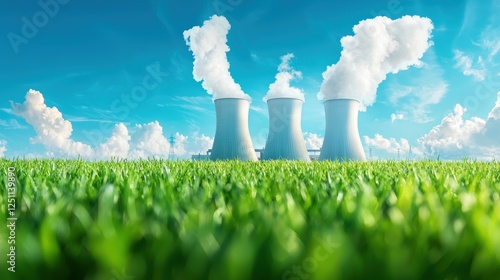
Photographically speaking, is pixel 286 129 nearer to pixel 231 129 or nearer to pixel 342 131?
pixel 342 131

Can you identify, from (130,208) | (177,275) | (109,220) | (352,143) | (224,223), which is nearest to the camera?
(177,275)

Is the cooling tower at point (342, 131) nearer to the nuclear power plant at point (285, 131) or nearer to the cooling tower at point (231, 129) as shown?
the nuclear power plant at point (285, 131)

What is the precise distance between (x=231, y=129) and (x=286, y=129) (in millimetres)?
2598

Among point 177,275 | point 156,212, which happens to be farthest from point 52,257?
point 156,212

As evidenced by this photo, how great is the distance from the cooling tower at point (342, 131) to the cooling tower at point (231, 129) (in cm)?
348

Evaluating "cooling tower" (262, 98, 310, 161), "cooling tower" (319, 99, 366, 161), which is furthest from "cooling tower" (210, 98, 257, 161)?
"cooling tower" (319, 99, 366, 161)

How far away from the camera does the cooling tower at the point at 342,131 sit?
686 inches

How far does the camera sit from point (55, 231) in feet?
2.40

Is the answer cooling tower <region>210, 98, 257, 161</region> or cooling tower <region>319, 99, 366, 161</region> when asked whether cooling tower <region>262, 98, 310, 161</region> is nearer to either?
cooling tower <region>319, 99, 366, 161</region>

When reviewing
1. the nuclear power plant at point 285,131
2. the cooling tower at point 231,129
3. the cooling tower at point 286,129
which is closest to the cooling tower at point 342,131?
the nuclear power plant at point 285,131

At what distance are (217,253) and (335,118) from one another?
17.5 metres

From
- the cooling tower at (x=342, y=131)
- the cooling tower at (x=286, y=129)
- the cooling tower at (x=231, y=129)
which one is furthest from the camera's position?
the cooling tower at (x=286, y=129)

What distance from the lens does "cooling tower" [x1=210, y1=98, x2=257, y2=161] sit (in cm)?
1709

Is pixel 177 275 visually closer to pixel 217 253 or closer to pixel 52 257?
pixel 217 253
